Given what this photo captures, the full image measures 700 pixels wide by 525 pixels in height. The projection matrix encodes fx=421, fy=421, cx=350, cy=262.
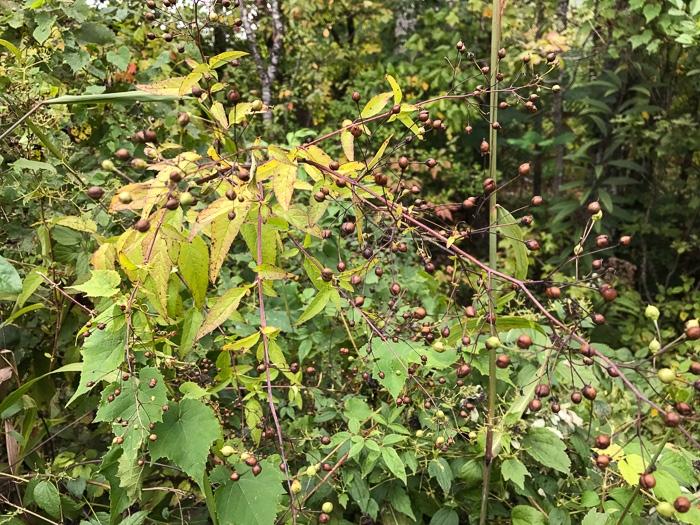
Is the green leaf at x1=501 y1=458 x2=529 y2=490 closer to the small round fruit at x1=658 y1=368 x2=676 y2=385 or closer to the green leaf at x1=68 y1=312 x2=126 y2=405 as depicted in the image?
the small round fruit at x1=658 y1=368 x2=676 y2=385

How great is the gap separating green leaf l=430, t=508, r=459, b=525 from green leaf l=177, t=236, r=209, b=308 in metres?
0.87

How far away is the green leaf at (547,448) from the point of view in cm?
102

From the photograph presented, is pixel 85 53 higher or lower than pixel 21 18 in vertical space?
lower

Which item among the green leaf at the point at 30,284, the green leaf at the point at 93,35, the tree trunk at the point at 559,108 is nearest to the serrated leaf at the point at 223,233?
the green leaf at the point at 30,284

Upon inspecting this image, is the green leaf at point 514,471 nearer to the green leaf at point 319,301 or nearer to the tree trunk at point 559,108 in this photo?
the green leaf at point 319,301

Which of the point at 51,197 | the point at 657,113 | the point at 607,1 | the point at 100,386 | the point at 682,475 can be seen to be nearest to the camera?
the point at 682,475

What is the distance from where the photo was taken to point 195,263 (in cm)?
88

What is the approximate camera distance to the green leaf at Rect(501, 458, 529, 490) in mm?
982

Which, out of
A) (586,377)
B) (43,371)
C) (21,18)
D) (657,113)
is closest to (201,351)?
(43,371)

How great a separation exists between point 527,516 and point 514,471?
0.12 metres

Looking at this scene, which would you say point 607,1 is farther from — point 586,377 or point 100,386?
point 100,386

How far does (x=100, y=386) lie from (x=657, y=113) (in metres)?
4.83

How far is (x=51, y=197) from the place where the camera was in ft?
4.49

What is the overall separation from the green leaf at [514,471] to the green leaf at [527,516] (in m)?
0.07
